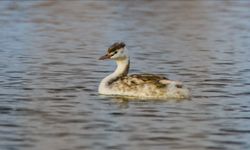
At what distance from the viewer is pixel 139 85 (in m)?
16.6

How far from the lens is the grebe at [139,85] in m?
16.4

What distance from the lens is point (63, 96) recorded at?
16.8 metres

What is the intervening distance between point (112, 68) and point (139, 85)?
4.49 m

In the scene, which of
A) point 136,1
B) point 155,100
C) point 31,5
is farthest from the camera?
point 136,1

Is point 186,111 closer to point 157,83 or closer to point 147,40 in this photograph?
point 157,83

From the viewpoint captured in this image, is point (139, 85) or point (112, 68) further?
point (112, 68)

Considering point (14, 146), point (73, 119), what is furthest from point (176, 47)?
point (14, 146)

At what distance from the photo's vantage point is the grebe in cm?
1636

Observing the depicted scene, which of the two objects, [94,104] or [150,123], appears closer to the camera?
[150,123]

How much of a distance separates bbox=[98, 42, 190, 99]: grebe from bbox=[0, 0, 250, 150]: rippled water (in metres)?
0.20

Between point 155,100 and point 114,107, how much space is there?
0.95 m

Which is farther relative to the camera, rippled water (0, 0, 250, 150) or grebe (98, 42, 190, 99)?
grebe (98, 42, 190, 99)

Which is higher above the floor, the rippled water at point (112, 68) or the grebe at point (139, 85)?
the grebe at point (139, 85)

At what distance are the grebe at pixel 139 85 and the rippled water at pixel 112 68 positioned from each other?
20cm
